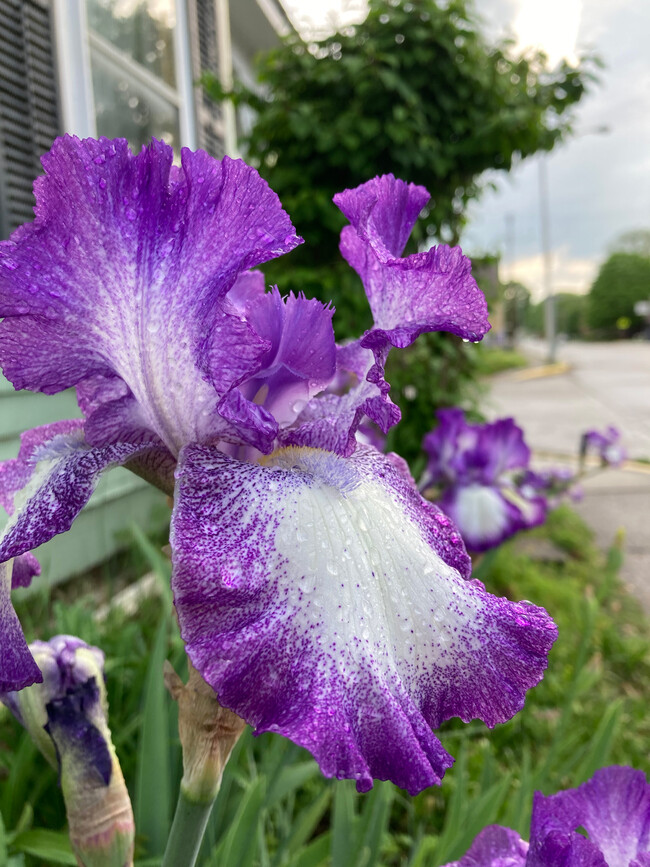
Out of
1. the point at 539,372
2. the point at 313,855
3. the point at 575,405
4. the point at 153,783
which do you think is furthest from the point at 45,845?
the point at 539,372

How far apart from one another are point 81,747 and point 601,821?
17.5 inches

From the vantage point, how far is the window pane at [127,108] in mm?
2793

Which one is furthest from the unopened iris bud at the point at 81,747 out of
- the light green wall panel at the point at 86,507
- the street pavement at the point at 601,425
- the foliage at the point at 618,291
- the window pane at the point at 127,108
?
the foliage at the point at 618,291

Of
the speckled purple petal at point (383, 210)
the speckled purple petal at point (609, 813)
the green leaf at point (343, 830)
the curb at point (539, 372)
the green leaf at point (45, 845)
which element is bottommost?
the curb at point (539, 372)

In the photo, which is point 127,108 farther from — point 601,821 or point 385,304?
point 601,821

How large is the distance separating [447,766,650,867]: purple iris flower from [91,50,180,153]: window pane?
283 cm

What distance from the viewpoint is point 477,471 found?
1723 millimetres

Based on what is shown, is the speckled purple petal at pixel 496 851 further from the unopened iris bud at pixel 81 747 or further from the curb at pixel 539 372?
the curb at pixel 539 372

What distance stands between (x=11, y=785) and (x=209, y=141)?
342 centimetres

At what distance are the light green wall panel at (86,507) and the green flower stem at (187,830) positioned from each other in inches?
62.3

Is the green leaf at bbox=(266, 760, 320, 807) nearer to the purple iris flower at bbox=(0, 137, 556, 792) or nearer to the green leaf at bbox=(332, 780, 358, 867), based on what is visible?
the green leaf at bbox=(332, 780, 358, 867)

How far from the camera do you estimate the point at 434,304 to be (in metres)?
0.48

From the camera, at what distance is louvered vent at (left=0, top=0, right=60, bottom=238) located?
6.93ft

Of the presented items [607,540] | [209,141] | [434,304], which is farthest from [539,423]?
[434,304]
